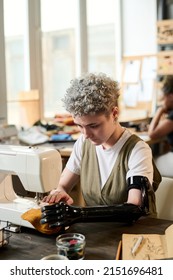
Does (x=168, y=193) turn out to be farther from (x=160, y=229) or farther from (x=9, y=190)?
(x=9, y=190)

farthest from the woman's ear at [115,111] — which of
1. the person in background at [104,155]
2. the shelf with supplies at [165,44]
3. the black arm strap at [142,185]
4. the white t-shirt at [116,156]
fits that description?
the shelf with supplies at [165,44]

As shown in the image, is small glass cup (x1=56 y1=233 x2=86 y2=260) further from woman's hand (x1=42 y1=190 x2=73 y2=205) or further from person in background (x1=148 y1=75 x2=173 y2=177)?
person in background (x1=148 y1=75 x2=173 y2=177)

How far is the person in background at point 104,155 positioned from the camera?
1.42 m

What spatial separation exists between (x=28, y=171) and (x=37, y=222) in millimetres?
191

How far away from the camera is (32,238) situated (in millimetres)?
1295

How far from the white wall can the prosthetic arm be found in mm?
3483

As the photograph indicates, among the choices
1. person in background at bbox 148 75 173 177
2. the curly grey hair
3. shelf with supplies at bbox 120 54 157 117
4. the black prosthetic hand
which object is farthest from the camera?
shelf with supplies at bbox 120 54 157 117

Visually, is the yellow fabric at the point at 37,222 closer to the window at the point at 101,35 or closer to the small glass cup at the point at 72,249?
the small glass cup at the point at 72,249

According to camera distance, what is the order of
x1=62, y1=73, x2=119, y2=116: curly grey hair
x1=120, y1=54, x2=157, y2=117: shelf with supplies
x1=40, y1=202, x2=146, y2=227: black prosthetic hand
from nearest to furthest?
x1=40, y1=202, x2=146, y2=227: black prosthetic hand → x1=62, y1=73, x2=119, y2=116: curly grey hair → x1=120, y1=54, x2=157, y2=117: shelf with supplies

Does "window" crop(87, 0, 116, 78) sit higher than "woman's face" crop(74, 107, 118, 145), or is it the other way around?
"window" crop(87, 0, 116, 78)

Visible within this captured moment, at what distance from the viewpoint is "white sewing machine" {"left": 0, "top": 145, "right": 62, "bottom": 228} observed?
1361 mm

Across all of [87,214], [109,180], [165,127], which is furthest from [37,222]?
[165,127]

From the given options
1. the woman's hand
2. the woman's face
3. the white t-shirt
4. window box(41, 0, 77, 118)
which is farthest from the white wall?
the woman's hand

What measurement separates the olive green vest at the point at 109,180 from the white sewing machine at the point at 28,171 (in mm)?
231
